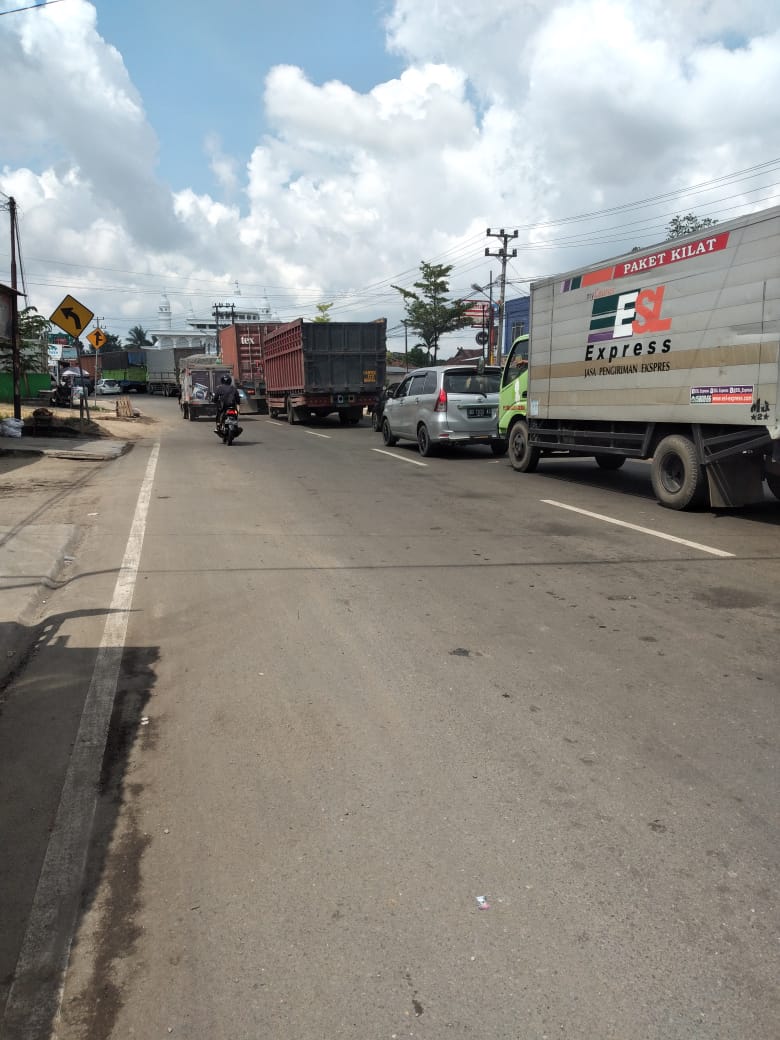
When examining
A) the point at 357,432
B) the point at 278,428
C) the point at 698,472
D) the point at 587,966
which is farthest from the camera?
the point at 278,428

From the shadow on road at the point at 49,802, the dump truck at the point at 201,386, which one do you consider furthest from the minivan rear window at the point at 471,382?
the dump truck at the point at 201,386

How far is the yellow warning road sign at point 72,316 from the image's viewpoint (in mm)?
19609

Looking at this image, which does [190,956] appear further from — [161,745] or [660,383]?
[660,383]

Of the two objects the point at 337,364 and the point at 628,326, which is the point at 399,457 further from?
the point at 337,364

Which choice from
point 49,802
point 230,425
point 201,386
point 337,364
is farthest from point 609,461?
point 201,386

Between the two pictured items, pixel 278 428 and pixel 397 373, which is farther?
pixel 397 373

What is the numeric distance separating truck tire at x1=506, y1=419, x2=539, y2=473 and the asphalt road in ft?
21.4

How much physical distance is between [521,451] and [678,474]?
14.3ft

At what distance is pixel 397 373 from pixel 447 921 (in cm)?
5572

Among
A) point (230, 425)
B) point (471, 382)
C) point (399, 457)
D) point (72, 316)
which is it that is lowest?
point (399, 457)

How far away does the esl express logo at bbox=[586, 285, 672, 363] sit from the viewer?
31.0ft

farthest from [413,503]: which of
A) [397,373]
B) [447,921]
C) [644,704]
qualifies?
[397,373]

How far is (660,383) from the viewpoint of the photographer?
374 inches

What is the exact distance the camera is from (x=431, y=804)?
3.15 metres
